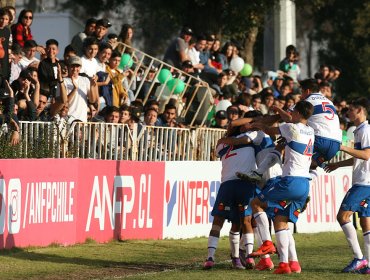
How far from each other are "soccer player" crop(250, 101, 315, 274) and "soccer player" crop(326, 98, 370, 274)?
104 centimetres

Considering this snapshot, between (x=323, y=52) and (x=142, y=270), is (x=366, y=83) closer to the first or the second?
(x=323, y=52)

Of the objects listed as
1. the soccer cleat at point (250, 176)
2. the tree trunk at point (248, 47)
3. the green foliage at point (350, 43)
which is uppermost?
the green foliage at point (350, 43)

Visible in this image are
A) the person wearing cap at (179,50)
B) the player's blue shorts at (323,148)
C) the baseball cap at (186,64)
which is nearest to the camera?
the player's blue shorts at (323,148)

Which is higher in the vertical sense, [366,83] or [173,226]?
[366,83]

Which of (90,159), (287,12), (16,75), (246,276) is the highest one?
(287,12)

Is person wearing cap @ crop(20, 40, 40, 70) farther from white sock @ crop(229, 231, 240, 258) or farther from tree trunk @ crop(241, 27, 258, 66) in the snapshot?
tree trunk @ crop(241, 27, 258, 66)

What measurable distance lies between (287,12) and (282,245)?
64.7ft

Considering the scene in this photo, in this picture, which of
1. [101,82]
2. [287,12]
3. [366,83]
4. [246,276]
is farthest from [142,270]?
[366,83]

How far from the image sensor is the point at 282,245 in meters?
15.1

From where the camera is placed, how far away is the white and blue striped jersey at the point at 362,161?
16.0 metres

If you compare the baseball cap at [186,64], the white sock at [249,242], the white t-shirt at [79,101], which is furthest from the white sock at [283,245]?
the baseball cap at [186,64]

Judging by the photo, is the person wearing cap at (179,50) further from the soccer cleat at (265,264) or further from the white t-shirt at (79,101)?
the soccer cleat at (265,264)

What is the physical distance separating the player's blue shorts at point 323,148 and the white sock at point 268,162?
0.75 m

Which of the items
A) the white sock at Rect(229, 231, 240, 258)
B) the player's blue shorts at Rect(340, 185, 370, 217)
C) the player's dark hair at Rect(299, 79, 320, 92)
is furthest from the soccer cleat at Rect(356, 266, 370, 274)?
the player's dark hair at Rect(299, 79, 320, 92)
